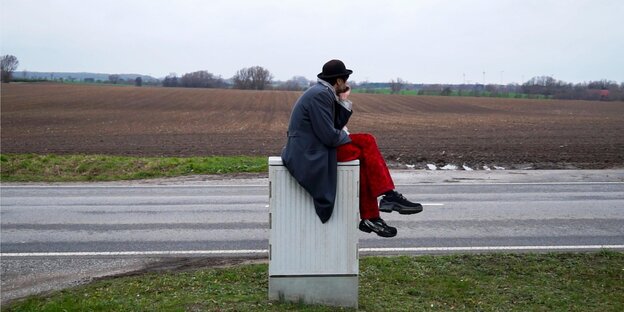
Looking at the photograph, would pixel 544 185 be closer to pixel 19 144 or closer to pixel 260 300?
pixel 260 300

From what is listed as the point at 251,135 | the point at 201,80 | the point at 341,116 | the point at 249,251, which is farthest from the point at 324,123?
the point at 201,80

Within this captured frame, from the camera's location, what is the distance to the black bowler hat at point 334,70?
541cm


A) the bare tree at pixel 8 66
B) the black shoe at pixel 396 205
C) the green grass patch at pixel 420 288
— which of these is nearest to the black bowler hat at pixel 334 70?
the black shoe at pixel 396 205

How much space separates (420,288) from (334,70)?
199 centimetres

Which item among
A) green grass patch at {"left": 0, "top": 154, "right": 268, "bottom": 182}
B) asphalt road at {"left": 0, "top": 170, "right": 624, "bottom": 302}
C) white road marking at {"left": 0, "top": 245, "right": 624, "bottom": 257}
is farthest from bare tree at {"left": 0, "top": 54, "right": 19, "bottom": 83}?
white road marking at {"left": 0, "top": 245, "right": 624, "bottom": 257}

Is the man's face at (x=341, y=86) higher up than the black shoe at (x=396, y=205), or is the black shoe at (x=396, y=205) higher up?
the man's face at (x=341, y=86)

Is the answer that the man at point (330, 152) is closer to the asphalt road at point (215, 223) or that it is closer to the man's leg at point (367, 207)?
the man's leg at point (367, 207)

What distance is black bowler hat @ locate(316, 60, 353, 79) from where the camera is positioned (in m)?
5.41

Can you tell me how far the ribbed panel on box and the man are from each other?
0.28 ft

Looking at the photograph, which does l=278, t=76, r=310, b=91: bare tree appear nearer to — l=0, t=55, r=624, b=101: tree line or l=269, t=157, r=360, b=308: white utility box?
l=0, t=55, r=624, b=101: tree line

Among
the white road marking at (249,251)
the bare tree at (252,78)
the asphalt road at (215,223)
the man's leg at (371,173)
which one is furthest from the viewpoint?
the bare tree at (252,78)

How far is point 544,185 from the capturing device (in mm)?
15219

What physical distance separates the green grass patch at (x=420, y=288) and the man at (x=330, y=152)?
28.9 inches

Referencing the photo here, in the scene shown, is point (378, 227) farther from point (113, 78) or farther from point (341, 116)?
point (113, 78)
